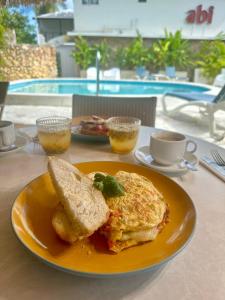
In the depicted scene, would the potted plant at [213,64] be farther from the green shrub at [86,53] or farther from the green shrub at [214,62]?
the green shrub at [86,53]

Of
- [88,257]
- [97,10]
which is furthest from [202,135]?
[97,10]

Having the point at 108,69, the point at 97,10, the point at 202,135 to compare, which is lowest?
the point at 202,135

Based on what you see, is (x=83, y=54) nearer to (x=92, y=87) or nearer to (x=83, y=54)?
(x=83, y=54)

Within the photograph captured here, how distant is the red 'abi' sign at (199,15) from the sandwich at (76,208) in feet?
36.5

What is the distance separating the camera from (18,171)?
89 cm

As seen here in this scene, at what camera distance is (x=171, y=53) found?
8742 millimetres

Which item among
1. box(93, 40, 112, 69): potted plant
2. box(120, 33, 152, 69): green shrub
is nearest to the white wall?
box(93, 40, 112, 69): potted plant

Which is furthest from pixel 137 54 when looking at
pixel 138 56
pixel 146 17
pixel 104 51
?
pixel 146 17

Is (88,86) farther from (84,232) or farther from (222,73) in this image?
(84,232)

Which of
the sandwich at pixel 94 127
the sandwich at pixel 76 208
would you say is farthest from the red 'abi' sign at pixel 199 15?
the sandwich at pixel 76 208

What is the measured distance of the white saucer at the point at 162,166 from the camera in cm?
88

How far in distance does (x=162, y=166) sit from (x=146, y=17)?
10674 mm

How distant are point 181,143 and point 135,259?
0.50 meters

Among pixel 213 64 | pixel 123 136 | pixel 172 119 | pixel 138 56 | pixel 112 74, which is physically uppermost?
pixel 138 56
